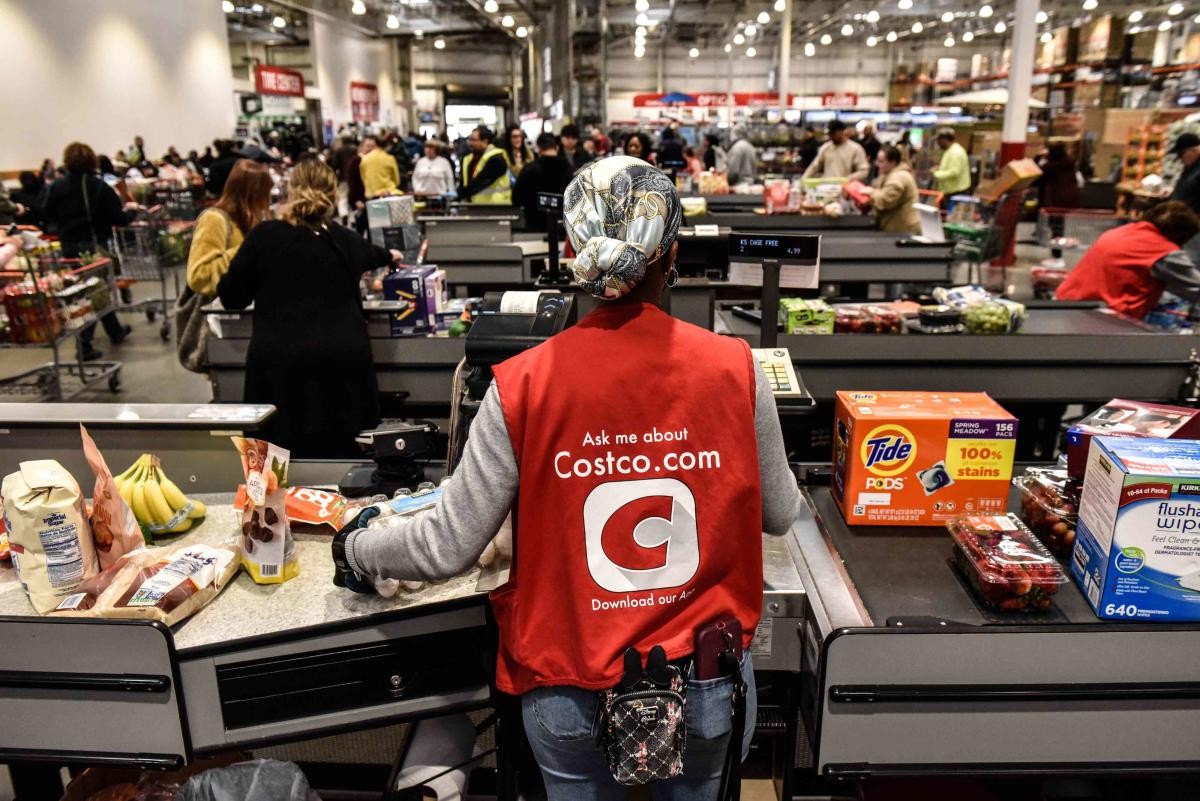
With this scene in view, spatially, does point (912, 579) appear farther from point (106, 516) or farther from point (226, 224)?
point (226, 224)

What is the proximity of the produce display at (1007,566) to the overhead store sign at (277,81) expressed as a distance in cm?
2022

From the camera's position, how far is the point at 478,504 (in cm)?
137

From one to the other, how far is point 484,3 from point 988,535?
21082 mm

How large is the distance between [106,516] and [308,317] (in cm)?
152

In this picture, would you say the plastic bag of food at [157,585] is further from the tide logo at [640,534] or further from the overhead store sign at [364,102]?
the overhead store sign at [364,102]

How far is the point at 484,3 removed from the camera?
20453 millimetres

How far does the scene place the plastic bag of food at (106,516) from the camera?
1.82 metres

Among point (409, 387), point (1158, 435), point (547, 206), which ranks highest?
point (547, 206)

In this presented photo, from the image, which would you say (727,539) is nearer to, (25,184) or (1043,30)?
(25,184)

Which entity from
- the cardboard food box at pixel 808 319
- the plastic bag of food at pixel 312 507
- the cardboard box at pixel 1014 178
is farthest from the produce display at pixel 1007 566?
the cardboard box at pixel 1014 178

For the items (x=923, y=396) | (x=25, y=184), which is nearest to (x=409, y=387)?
(x=923, y=396)

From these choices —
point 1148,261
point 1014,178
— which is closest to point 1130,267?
point 1148,261

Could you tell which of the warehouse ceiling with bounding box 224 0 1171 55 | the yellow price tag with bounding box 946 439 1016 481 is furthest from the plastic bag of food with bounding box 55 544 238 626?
the warehouse ceiling with bounding box 224 0 1171 55

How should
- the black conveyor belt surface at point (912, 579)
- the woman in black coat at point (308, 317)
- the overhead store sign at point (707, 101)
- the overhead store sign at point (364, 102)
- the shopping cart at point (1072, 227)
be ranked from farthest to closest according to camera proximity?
the overhead store sign at point (707, 101) → the overhead store sign at point (364, 102) → the shopping cart at point (1072, 227) → the woman in black coat at point (308, 317) → the black conveyor belt surface at point (912, 579)
